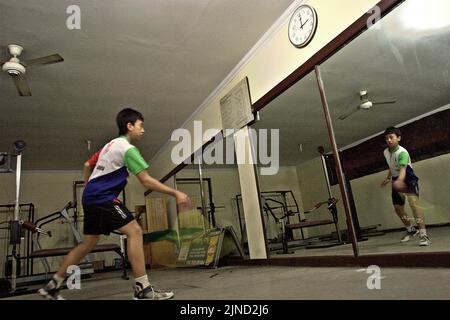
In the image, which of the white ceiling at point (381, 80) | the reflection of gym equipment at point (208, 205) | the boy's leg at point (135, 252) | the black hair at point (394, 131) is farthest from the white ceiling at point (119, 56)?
the boy's leg at point (135, 252)

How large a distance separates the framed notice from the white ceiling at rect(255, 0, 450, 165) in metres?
0.18

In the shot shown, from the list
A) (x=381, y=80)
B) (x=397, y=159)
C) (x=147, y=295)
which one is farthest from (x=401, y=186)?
(x=147, y=295)

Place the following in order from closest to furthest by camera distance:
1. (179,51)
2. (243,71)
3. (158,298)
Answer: (158,298) < (179,51) < (243,71)

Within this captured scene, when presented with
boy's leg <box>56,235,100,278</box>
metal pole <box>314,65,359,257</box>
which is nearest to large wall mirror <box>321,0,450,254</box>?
metal pole <box>314,65,359,257</box>

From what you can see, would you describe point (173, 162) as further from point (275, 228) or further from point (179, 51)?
point (179, 51)

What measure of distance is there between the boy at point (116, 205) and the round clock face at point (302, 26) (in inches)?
72.5

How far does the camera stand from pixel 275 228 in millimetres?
5016

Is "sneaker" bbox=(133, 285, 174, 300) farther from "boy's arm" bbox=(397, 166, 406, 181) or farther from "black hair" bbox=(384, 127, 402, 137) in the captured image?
"black hair" bbox=(384, 127, 402, 137)

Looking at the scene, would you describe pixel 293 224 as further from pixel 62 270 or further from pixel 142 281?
pixel 62 270

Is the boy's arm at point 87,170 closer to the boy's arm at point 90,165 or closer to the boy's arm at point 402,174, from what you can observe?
the boy's arm at point 90,165

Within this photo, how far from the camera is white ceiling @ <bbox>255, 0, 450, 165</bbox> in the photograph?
2.84 meters

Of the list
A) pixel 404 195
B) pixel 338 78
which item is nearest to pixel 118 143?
pixel 338 78

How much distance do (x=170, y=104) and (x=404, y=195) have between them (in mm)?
3451
